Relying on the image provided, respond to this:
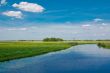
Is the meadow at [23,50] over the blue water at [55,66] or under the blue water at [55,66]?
over

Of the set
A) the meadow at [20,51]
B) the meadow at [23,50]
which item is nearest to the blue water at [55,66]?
the meadow at [20,51]

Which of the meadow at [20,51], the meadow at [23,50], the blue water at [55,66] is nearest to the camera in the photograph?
the blue water at [55,66]

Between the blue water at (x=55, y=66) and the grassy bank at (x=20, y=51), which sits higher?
the grassy bank at (x=20, y=51)

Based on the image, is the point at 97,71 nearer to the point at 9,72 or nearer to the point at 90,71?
the point at 90,71

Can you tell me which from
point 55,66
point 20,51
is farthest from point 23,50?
point 55,66

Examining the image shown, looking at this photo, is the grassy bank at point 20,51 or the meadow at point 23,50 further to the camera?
the meadow at point 23,50

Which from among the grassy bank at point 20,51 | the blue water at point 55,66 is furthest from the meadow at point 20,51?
the blue water at point 55,66

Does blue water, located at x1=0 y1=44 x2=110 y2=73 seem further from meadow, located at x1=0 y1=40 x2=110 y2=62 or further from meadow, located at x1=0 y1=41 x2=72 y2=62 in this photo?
meadow, located at x1=0 y1=40 x2=110 y2=62

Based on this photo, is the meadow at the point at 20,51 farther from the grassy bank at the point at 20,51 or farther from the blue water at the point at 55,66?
the blue water at the point at 55,66

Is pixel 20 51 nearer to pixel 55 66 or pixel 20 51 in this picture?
pixel 20 51

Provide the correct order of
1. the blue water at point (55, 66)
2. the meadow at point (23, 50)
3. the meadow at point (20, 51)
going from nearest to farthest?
the blue water at point (55, 66) → the meadow at point (20, 51) → the meadow at point (23, 50)

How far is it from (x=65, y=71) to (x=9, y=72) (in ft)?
16.7

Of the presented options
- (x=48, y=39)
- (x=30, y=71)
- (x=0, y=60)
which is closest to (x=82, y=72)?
(x=30, y=71)

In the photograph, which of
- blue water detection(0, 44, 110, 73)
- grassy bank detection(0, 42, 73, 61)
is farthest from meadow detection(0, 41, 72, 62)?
blue water detection(0, 44, 110, 73)
